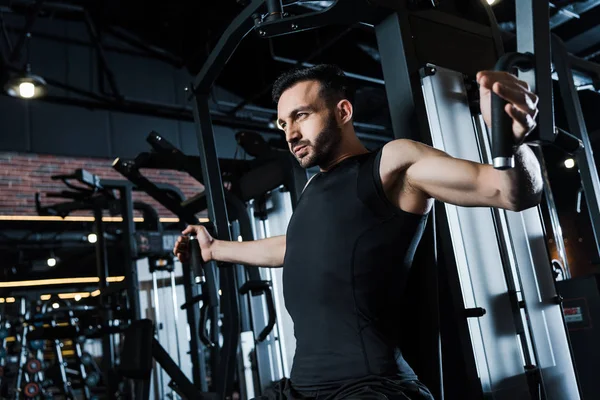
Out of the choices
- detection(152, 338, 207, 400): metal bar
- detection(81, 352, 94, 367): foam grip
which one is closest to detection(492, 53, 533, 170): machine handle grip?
detection(152, 338, 207, 400): metal bar

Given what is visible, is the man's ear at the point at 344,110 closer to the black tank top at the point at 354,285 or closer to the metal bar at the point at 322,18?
the black tank top at the point at 354,285

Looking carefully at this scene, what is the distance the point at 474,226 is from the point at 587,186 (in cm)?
97

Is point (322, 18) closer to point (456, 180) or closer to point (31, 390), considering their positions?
point (456, 180)

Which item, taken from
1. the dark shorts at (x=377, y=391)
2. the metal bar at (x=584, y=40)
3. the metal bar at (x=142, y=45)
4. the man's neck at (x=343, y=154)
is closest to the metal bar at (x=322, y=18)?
the man's neck at (x=343, y=154)

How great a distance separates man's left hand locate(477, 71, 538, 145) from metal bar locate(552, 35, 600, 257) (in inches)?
71.7

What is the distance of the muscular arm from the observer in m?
1.13

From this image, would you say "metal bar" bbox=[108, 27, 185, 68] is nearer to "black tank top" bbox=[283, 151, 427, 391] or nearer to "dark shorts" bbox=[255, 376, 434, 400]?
"black tank top" bbox=[283, 151, 427, 391]

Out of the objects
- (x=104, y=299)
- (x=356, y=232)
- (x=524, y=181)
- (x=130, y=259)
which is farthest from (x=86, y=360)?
(x=524, y=181)

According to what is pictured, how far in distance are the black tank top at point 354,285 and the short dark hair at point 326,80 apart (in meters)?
0.25

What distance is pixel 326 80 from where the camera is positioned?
5.25ft

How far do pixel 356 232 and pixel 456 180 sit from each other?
280mm

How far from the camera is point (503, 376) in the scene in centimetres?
178

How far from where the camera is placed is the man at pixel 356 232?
125 cm

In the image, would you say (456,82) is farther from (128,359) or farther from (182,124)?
(182,124)
